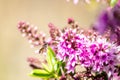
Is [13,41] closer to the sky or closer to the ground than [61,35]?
closer to the sky

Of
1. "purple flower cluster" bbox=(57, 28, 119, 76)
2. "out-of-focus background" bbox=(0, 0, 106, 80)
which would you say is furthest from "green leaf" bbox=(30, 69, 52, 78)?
"out-of-focus background" bbox=(0, 0, 106, 80)

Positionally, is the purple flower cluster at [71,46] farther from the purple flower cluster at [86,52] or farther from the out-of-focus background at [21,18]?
the out-of-focus background at [21,18]

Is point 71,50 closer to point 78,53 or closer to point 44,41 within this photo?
point 78,53

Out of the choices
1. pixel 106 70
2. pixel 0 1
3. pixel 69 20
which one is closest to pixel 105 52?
pixel 106 70

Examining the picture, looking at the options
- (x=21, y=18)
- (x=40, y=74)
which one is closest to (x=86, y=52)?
(x=40, y=74)

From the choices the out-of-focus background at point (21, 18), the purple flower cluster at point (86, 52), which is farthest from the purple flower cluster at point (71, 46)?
the out-of-focus background at point (21, 18)

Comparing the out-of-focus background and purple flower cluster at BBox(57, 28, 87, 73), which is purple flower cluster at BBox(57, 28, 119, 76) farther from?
the out-of-focus background
